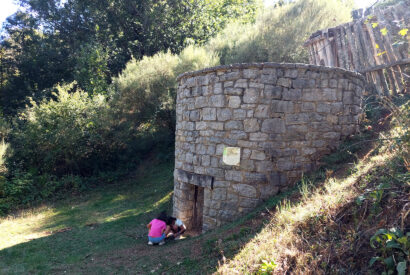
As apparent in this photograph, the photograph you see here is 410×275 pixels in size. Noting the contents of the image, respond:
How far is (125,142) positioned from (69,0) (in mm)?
10403

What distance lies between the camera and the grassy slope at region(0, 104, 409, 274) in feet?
11.0

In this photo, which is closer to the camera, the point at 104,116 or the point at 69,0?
the point at 104,116

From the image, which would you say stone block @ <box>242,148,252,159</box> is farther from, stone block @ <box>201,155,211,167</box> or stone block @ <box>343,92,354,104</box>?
stone block @ <box>343,92,354,104</box>

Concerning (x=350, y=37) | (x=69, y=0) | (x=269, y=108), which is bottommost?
(x=269, y=108)

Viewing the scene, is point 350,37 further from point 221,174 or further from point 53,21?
point 53,21

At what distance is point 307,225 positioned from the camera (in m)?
3.85

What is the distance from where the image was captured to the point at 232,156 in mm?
6047

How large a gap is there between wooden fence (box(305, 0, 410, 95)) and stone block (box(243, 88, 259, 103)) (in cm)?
305

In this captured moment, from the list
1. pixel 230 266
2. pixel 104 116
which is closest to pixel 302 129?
pixel 230 266

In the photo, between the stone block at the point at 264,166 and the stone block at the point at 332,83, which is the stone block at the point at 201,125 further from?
the stone block at the point at 332,83

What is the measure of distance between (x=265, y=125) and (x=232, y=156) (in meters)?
0.87

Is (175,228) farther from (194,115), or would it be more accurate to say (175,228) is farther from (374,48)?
(374,48)

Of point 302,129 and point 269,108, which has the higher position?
point 269,108

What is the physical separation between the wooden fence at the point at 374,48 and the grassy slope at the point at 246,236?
272cm
